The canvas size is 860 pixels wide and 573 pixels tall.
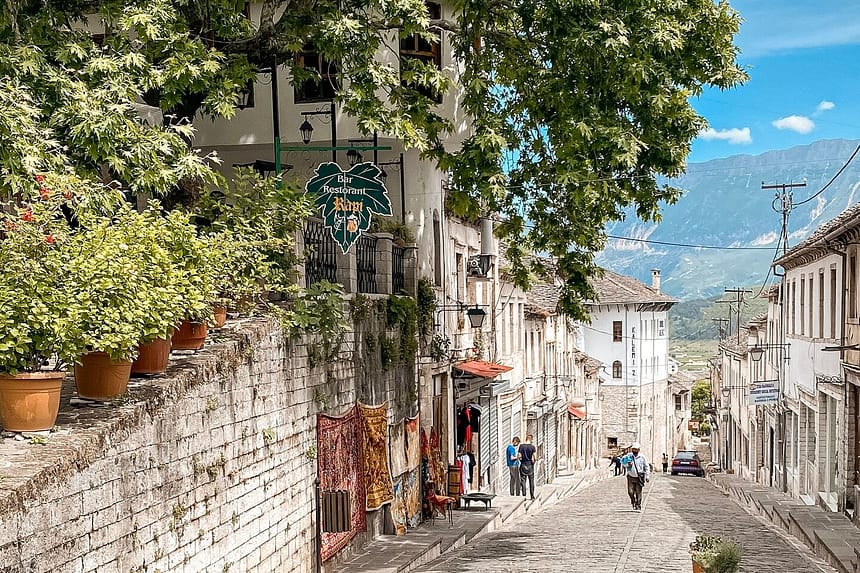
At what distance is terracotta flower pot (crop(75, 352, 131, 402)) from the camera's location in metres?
9.04

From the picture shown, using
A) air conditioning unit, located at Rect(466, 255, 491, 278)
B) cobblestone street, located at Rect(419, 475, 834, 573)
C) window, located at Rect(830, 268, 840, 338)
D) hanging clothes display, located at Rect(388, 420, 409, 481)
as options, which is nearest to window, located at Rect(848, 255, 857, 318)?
window, located at Rect(830, 268, 840, 338)

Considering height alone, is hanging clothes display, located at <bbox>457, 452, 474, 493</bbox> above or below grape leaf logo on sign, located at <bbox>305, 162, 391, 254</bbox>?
below

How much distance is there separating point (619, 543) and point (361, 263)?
21.8 ft

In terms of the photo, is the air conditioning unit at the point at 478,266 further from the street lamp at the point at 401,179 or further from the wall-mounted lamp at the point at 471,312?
the street lamp at the point at 401,179

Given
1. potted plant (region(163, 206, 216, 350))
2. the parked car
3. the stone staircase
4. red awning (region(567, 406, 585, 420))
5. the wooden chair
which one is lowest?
the parked car

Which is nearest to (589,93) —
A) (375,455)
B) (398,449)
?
(375,455)

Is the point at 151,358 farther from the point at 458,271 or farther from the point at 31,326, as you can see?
the point at 458,271

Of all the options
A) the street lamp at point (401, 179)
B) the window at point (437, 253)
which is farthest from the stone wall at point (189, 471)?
the window at point (437, 253)

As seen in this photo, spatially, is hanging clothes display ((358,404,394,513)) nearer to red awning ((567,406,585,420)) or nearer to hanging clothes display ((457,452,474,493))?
hanging clothes display ((457,452,474,493))

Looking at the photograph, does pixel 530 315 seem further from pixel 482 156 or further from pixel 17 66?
pixel 17 66

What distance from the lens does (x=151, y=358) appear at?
10000 millimetres

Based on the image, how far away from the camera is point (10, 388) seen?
315 inches

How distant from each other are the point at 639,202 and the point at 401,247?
488 centimetres

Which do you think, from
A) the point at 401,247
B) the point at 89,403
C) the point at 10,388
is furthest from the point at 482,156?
the point at 10,388
